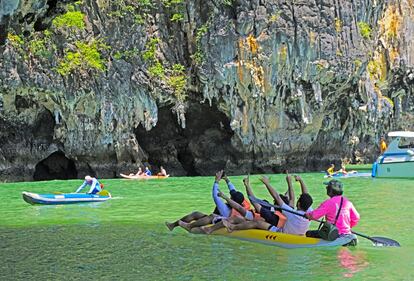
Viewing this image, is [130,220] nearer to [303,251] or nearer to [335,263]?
[303,251]

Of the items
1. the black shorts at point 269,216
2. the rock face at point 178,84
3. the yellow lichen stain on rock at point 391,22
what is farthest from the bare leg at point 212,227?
the yellow lichen stain on rock at point 391,22

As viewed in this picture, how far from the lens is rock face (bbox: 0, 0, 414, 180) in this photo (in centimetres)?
3041

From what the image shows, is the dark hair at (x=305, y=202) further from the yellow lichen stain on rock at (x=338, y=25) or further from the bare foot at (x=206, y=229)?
the yellow lichen stain on rock at (x=338, y=25)

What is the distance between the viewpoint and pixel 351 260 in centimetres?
887

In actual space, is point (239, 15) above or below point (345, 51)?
above

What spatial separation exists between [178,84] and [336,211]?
2437 cm

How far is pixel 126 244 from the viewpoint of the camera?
10180 mm

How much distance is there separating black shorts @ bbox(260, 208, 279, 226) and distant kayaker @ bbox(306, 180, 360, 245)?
3.64ft

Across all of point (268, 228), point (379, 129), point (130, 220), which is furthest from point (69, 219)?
point (379, 129)

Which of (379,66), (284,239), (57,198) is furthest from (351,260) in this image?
(379,66)

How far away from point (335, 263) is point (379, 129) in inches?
1317

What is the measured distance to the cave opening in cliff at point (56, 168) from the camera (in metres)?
35.7

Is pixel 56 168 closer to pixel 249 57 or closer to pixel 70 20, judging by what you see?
pixel 70 20

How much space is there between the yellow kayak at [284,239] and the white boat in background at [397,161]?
1883 cm
